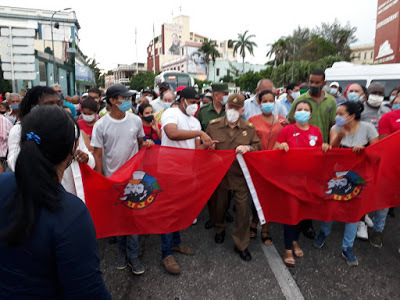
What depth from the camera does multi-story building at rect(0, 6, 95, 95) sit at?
85.2 feet

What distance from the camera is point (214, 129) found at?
3.64m

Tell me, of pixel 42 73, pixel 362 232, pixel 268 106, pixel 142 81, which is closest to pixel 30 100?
pixel 268 106

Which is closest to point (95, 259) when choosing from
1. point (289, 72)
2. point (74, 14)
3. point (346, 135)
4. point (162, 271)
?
point (162, 271)

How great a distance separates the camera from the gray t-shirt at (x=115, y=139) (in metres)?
3.09

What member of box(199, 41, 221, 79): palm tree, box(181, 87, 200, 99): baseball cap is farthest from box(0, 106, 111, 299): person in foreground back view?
box(199, 41, 221, 79): palm tree

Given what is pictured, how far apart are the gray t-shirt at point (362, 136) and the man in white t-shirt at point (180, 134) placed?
5.55 ft

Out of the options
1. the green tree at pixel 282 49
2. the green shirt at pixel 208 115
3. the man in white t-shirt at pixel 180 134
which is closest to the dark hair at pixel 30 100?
the man in white t-shirt at pixel 180 134

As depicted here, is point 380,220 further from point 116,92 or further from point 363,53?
point 363,53

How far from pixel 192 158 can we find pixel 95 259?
2288 mm

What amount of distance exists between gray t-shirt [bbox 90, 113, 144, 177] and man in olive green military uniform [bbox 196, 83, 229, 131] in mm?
1602

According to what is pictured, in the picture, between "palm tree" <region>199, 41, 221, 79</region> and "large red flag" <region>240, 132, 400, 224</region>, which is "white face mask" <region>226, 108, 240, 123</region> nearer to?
"large red flag" <region>240, 132, 400, 224</region>

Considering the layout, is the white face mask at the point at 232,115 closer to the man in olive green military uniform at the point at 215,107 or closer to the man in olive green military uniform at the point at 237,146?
the man in olive green military uniform at the point at 237,146

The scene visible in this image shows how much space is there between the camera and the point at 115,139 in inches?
123

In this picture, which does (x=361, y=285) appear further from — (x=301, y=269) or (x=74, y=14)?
(x=74, y=14)
